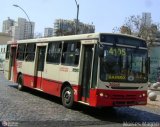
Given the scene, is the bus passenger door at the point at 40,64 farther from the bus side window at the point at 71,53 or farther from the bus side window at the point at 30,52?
the bus side window at the point at 71,53

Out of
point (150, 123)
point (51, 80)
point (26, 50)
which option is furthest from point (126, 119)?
point (26, 50)

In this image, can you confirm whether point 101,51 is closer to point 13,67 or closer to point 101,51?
point 101,51

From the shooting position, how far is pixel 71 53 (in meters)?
14.8

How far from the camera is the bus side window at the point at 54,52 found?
15953mm

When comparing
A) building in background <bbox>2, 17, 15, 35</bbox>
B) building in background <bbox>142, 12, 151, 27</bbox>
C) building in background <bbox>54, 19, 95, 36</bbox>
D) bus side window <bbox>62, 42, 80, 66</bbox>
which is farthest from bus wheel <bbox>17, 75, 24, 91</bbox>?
building in background <bbox>2, 17, 15, 35</bbox>

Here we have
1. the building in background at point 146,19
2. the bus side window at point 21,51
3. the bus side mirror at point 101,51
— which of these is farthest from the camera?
the building in background at point 146,19

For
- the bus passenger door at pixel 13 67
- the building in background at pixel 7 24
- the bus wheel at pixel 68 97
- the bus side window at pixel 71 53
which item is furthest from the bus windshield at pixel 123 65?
the building in background at pixel 7 24

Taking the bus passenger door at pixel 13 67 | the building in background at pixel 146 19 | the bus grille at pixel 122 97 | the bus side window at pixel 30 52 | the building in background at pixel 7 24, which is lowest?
the bus grille at pixel 122 97

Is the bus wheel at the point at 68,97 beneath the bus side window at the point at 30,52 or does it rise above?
beneath

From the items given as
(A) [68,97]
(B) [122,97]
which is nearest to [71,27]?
(A) [68,97]

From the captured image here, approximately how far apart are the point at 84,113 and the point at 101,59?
2240mm

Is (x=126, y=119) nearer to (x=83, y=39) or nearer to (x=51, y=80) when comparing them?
(x=83, y=39)

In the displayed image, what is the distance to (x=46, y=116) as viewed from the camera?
12.3m

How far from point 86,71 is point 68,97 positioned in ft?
5.09
